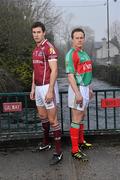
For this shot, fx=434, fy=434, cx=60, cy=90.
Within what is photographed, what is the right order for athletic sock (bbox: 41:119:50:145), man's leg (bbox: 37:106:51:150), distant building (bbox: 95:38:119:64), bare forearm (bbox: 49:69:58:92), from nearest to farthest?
bare forearm (bbox: 49:69:58:92) → man's leg (bbox: 37:106:51:150) → athletic sock (bbox: 41:119:50:145) → distant building (bbox: 95:38:119:64)

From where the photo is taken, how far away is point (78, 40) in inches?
255

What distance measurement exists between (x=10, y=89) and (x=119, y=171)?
15.5 meters

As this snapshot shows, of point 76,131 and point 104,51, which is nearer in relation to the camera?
point 76,131

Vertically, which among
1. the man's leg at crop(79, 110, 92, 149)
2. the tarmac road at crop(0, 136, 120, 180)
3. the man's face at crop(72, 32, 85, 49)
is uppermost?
the man's face at crop(72, 32, 85, 49)

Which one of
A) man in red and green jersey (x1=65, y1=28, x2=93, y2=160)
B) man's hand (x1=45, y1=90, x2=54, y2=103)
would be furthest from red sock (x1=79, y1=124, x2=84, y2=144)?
man's hand (x1=45, y1=90, x2=54, y2=103)

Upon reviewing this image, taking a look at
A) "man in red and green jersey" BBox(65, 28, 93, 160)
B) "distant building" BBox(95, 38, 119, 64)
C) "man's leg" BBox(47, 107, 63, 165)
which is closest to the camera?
"man in red and green jersey" BBox(65, 28, 93, 160)

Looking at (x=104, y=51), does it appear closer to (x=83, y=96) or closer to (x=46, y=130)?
(x=46, y=130)

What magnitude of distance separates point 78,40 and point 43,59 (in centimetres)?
60

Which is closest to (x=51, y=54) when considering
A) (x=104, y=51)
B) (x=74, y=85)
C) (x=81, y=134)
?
(x=74, y=85)

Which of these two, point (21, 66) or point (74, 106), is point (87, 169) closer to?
point (74, 106)

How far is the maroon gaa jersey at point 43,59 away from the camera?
634 centimetres

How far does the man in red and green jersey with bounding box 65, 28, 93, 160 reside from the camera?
20.9 feet

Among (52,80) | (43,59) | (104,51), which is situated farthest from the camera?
(104,51)

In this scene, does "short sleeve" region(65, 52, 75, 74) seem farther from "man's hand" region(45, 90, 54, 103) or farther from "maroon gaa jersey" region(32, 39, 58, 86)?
"man's hand" region(45, 90, 54, 103)
